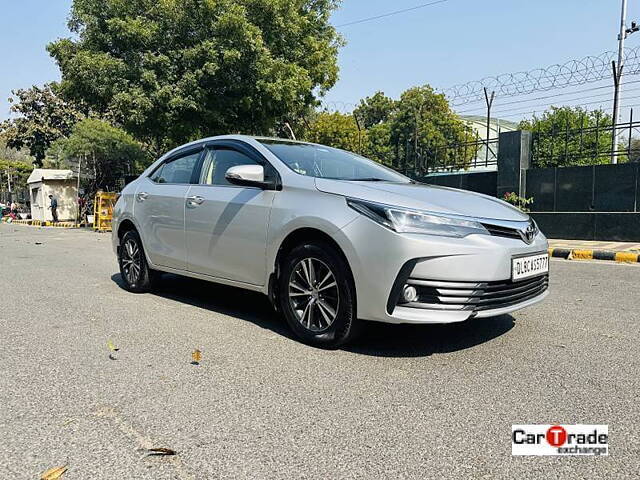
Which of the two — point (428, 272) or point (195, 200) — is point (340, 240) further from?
point (195, 200)

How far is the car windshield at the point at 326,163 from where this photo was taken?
4.11 meters

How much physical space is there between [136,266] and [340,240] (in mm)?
3045

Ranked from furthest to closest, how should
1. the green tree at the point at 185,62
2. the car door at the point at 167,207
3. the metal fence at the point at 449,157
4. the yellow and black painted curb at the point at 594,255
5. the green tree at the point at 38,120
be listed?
the green tree at the point at 38,120 → the green tree at the point at 185,62 → the metal fence at the point at 449,157 → the yellow and black painted curb at the point at 594,255 → the car door at the point at 167,207

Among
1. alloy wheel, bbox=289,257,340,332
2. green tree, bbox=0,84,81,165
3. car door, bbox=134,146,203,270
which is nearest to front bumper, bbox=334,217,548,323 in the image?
alloy wheel, bbox=289,257,340,332

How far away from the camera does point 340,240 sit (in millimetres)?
3441

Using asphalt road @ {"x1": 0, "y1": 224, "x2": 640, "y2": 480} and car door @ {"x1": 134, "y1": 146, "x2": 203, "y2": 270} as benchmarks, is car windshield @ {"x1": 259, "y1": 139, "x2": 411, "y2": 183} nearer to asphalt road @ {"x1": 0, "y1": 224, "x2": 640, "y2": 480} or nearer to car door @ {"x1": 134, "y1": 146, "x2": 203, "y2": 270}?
car door @ {"x1": 134, "y1": 146, "x2": 203, "y2": 270}

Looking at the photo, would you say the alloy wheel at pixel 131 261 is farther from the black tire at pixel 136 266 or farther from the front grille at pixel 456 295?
the front grille at pixel 456 295

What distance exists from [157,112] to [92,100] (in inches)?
105

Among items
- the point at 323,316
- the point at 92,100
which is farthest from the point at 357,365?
the point at 92,100

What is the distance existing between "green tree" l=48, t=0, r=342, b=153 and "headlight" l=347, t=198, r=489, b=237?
41.6 feet

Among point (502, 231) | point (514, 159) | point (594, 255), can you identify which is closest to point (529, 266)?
point (502, 231)

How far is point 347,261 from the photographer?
11.3 feet

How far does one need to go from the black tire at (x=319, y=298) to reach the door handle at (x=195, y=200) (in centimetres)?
118

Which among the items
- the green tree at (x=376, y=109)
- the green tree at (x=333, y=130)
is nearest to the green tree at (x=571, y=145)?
the green tree at (x=333, y=130)
